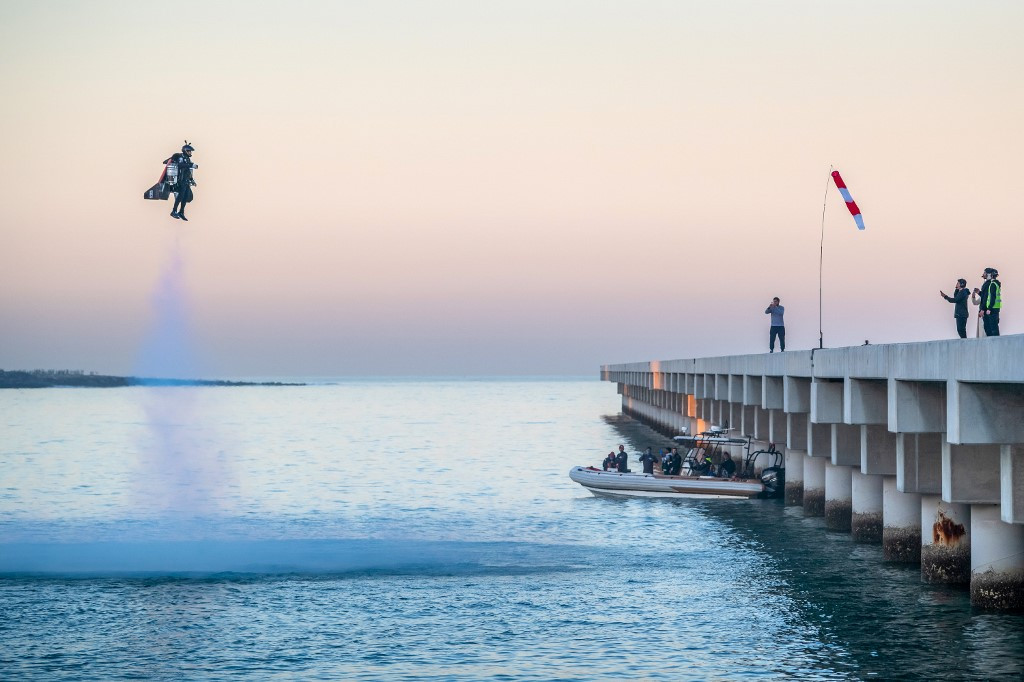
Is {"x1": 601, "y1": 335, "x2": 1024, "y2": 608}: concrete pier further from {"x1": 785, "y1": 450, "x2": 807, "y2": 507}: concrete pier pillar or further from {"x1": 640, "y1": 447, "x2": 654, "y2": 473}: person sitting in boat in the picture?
{"x1": 640, "y1": 447, "x2": 654, "y2": 473}: person sitting in boat

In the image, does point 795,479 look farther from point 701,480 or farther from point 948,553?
point 948,553

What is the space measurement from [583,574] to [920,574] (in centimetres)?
929

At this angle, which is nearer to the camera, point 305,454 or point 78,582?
point 78,582

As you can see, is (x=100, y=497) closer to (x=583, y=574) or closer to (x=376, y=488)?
(x=376, y=488)

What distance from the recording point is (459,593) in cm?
3284

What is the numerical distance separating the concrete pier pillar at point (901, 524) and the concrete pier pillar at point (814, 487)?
13.5 metres

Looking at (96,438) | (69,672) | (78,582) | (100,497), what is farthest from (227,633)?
(96,438)

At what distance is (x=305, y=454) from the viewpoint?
105 m

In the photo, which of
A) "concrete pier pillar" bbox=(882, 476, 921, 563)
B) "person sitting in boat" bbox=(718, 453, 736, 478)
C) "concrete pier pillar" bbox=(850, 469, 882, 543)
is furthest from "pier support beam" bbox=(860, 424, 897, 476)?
"person sitting in boat" bbox=(718, 453, 736, 478)

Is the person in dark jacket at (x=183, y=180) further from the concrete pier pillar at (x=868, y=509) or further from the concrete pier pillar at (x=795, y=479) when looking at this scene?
the concrete pier pillar at (x=795, y=479)

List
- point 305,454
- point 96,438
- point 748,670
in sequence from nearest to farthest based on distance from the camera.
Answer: point 748,670 < point 305,454 < point 96,438

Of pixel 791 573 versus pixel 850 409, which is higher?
pixel 850 409

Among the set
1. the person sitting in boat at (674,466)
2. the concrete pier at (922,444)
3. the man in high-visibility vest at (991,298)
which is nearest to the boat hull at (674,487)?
the person sitting in boat at (674,466)

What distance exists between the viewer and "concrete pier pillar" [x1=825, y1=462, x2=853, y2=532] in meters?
43.8
